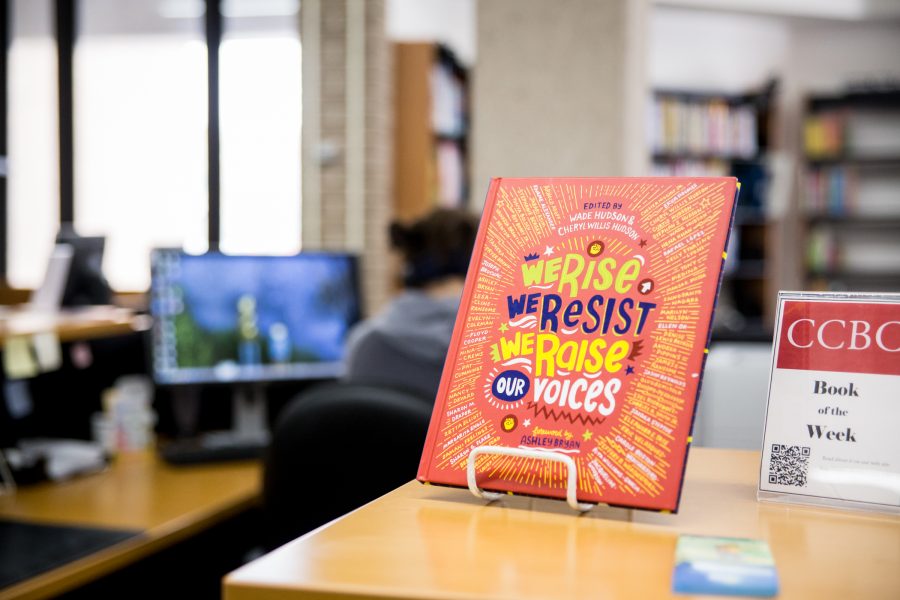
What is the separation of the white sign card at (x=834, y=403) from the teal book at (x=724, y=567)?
13 cm

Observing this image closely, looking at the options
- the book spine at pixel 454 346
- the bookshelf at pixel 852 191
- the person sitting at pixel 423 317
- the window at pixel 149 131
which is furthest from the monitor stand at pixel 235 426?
Answer: the bookshelf at pixel 852 191

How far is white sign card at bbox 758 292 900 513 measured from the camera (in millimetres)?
667

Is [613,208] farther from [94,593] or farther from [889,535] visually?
[94,593]

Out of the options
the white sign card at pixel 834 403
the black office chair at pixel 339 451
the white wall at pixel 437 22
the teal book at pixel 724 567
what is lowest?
the black office chair at pixel 339 451

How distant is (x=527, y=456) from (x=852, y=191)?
20.5 ft

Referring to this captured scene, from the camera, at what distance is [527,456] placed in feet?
2.15

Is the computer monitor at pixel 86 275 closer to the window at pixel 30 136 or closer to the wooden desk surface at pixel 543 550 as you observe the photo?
the wooden desk surface at pixel 543 550

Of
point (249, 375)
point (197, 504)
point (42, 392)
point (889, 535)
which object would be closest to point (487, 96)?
point (249, 375)

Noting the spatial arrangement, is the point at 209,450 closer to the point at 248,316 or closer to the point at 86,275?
the point at 248,316

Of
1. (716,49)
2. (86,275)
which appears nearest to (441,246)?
(86,275)

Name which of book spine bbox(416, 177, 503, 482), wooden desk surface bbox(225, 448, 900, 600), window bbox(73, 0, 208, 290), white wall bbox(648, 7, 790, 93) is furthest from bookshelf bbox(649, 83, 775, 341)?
wooden desk surface bbox(225, 448, 900, 600)

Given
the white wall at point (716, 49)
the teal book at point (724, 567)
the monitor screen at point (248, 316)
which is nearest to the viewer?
the teal book at point (724, 567)

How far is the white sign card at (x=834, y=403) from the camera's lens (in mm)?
667

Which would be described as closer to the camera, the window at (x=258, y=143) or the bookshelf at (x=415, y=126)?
the bookshelf at (x=415, y=126)
